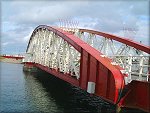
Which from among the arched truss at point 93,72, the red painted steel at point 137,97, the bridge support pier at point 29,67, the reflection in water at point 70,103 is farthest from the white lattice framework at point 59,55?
the bridge support pier at point 29,67

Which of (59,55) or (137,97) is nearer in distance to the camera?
(137,97)

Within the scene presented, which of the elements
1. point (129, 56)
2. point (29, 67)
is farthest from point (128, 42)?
point (29, 67)

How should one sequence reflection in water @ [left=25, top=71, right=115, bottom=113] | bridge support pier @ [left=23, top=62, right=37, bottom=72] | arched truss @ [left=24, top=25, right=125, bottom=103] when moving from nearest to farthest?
arched truss @ [left=24, top=25, right=125, bottom=103], reflection in water @ [left=25, top=71, right=115, bottom=113], bridge support pier @ [left=23, top=62, right=37, bottom=72]

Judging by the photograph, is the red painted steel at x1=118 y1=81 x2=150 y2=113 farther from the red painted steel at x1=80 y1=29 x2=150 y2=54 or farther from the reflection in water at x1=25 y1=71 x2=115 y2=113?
the reflection in water at x1=25 y1=71 x2=115 y2=113

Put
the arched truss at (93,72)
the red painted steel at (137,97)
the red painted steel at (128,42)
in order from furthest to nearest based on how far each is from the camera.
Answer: the red painted steel at (128,42) → the arched truss at (93,72) → the red painted steel at (137,97)

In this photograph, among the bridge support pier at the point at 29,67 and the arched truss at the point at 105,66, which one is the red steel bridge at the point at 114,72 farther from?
the bridge support pier at the point at 29,67

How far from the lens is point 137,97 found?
96.2 feet

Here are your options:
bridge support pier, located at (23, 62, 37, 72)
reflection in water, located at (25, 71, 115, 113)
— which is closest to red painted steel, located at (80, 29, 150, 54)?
reflection in water, located at (25, 71, 115, 113)

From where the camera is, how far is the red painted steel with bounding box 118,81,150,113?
27.9 m

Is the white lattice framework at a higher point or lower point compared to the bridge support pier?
higher

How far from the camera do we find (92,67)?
35.1 meters

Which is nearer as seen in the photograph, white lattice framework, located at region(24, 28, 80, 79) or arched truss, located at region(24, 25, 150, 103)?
arched truss, located at region(24, 25, 150, 103)

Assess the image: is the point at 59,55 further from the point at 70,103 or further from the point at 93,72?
the point at 93,72

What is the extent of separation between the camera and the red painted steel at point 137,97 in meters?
27.9
